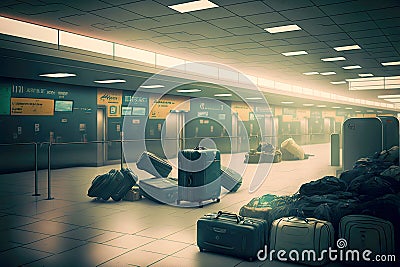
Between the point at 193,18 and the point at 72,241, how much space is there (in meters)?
4.83

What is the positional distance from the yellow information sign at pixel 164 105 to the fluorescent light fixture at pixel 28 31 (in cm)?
761

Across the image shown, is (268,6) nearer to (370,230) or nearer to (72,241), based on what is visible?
(370,230)

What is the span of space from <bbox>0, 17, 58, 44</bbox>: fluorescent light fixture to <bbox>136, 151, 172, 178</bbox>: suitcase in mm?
3187

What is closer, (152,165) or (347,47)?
(152,165)

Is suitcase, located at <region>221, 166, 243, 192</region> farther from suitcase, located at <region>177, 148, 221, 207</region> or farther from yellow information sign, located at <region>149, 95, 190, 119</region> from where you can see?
yellow information sign, located at <region>149, 95, 190, 119</region>

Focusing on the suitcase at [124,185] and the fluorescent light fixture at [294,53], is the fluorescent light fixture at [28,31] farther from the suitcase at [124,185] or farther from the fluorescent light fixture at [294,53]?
the fluorescent light fixture at [294,53]

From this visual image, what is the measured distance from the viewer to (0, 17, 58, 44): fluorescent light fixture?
7745 mm

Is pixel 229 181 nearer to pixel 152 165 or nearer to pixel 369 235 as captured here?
pixel 152 165

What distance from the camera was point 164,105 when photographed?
16.9 metres

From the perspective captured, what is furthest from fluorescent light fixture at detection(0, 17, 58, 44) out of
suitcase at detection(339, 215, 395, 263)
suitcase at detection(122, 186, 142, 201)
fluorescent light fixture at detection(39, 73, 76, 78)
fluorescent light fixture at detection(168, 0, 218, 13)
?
suitcase at detection(339, 215, 395, 263)

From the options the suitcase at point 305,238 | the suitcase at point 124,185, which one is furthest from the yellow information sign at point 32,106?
the suitcase at point 305,238

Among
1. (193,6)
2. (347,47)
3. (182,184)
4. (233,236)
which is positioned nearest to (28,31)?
(193,6)

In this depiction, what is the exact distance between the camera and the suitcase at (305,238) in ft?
13.3

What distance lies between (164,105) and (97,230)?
11.7m
